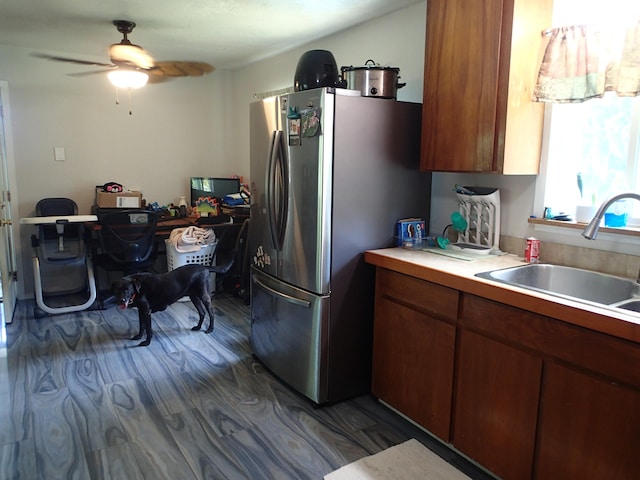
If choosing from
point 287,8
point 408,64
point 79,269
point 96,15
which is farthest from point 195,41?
point 79,269

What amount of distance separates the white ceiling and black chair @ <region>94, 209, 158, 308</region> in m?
1.43

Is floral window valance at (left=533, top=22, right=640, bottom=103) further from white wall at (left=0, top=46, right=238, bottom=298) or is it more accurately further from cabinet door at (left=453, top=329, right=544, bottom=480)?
white wall at (left=0, top=46, right=238, bottom=298)

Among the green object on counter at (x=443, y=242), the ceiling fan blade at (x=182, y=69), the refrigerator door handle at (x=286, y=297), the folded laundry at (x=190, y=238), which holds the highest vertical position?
the ceiling fan blade at (x=182, y=69)

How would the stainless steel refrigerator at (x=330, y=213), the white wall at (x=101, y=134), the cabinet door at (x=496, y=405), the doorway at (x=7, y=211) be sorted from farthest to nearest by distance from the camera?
the white wall at (x=101, y=134) < the doorway at (x=7, y=211) < the stainless steel refrigerator at (x=330, y=213) < the cabinet door at (x=496, y=405)

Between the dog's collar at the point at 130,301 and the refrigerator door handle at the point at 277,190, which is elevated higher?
the refrigerator door handle at the point at 277,190

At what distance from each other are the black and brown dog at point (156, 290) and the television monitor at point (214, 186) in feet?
4.74

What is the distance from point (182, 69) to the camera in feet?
16.2

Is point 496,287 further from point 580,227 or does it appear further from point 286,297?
point 286,297

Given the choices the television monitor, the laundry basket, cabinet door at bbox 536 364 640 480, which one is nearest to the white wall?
the television monitor

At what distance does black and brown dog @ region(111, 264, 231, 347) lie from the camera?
3158 mm

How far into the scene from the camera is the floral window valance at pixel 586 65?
6.07ft

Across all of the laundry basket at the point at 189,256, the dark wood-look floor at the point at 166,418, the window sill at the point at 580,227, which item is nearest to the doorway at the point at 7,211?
the dark wood-look floor at the point at 166,418

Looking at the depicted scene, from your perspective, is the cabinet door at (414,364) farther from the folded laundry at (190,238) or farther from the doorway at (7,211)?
the doorway at (7,211)

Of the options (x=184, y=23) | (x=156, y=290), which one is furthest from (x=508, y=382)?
(x=184, y=23)
